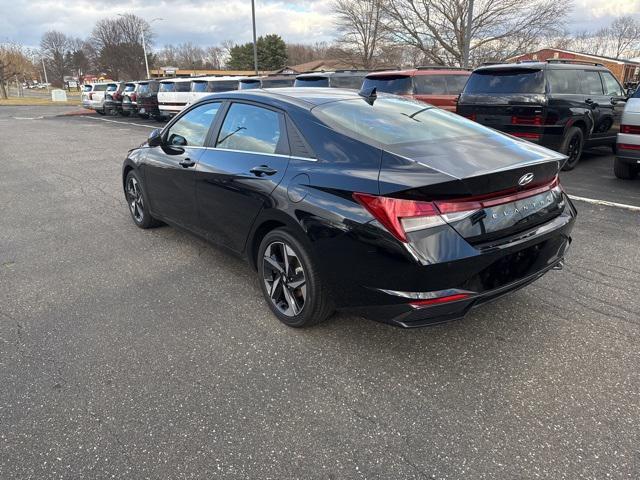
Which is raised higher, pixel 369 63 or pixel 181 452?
pixel 369 63

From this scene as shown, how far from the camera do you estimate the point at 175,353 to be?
297 cm

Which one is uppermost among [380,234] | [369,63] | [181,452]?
[369,63]

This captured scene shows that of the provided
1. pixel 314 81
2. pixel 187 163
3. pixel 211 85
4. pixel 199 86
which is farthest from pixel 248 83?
pixel 187 163

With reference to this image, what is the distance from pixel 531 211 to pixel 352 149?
1146 mm

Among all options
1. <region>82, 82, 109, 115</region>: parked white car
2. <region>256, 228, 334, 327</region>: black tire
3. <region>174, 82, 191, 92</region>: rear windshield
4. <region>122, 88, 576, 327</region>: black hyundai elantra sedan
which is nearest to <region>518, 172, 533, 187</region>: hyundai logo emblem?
<region>122, 88, 576, 327</region>: black hyundai elantra sedan

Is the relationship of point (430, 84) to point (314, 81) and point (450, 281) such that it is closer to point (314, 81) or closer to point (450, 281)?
point (314, 81)

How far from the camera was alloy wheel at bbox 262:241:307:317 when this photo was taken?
3115mm

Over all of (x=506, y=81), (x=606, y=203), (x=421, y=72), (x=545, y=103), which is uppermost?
(x=421, y=72)

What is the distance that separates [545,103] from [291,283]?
20.5 ft

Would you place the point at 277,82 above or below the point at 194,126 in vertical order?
above

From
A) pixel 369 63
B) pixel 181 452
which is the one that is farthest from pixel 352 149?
pixel 369 63

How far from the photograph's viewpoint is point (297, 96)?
350 centimetres

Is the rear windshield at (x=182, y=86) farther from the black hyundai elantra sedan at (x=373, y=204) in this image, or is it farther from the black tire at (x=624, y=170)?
the black hyundai elantra sedan at (x=373, y=204)

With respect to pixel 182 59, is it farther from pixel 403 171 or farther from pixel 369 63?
pixel 403 171
